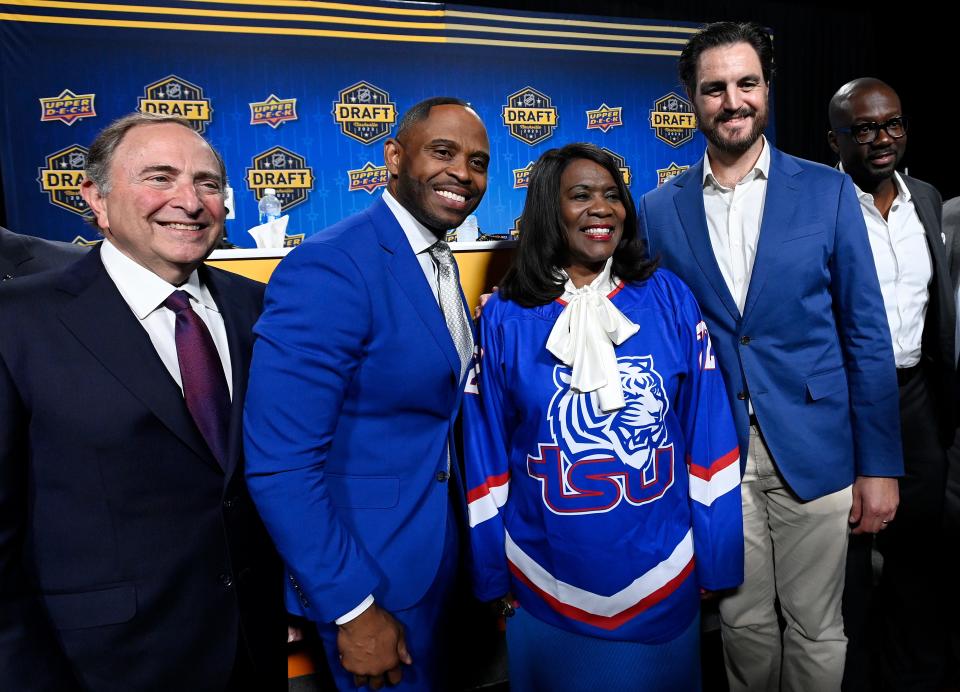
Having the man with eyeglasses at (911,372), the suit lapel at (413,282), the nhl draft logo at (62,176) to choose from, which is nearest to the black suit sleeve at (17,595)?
the suit lapel at (413,282)

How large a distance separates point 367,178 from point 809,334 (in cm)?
500

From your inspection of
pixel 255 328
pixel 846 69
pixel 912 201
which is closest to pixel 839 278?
pixel 912 201

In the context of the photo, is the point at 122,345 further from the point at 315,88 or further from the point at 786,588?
the point at 315,88

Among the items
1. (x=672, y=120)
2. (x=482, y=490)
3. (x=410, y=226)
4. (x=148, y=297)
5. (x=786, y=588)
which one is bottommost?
(x=786, y=588)

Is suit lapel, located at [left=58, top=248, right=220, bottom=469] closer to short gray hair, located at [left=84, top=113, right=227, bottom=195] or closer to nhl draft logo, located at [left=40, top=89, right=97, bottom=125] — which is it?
short gray hair, located at [left=84, top=113, right=227, bottom=195]

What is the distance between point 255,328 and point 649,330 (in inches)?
31.9

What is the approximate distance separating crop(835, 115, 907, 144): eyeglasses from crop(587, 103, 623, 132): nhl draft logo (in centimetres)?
473

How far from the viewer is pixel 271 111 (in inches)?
221

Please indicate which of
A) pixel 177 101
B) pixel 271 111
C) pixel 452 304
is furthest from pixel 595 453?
pixel 177 101

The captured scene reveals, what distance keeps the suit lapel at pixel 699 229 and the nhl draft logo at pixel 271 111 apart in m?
4.72

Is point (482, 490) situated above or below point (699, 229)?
below

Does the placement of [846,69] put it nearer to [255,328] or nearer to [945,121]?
[945,121]

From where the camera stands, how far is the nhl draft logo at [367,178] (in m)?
5.93

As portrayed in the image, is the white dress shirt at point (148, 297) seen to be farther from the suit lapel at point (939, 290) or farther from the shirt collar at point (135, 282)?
the suit lapel at point (939, 290)
